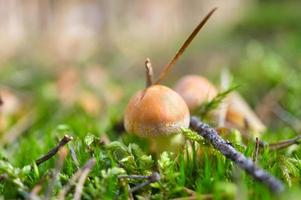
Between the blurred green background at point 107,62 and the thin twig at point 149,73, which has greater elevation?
the thin twig at point 149,73

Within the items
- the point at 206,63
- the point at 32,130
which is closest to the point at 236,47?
the point at 206,63

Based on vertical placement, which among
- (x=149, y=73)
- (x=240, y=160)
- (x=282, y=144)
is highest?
(x=149, y=73)

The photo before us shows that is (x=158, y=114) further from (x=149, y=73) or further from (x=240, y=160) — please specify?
(x=240, y=160)

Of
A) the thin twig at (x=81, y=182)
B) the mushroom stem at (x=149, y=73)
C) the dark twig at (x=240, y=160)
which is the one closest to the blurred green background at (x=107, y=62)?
the dark twig at (x=240, y=160)

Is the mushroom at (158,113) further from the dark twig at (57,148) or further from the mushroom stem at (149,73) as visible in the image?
the dark twig at (57,148)

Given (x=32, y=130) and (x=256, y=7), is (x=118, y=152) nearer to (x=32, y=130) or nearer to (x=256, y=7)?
(x=32, y=130)

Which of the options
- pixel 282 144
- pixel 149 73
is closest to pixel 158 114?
pixel 149 73
